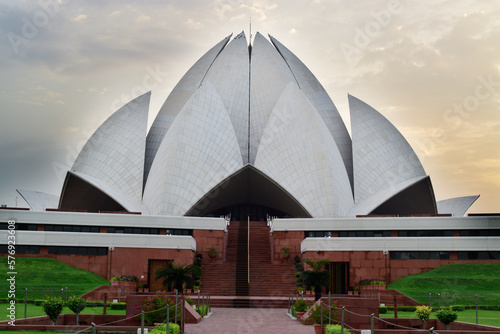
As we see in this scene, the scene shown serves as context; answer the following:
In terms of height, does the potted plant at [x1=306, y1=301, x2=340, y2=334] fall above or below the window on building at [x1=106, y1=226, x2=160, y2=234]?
below

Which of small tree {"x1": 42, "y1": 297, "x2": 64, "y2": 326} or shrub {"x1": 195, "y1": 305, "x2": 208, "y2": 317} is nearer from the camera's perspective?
small tree {"x1": 42, "y1": 297, "x2": 64, "y2": 326}

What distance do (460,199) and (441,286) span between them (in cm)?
2117

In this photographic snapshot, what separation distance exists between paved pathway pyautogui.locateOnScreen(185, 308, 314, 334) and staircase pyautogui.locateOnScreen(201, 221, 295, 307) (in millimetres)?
2662

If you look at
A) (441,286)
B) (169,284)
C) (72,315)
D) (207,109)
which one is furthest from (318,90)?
(72,315)

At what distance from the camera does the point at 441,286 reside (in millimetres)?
24812

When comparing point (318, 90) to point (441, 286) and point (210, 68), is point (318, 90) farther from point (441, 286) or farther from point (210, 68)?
point (441, 286)

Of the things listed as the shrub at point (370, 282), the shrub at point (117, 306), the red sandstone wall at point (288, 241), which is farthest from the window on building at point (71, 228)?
the shrub at point (370, 282)

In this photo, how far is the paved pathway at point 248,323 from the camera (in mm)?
15086

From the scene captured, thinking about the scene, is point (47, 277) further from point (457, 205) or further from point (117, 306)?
point (457, 205)

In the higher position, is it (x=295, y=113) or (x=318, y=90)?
(x=318, y=90)

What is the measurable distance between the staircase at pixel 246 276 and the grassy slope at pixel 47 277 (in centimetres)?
507

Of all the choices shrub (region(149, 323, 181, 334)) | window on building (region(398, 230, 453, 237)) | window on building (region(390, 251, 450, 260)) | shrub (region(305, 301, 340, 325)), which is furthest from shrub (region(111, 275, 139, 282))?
shrub (region(149, 323, 181, 334))

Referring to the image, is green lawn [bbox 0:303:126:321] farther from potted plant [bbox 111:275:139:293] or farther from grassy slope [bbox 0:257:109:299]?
potted plant [bbox 111:275:139:293]

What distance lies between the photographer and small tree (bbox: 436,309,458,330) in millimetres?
15117
